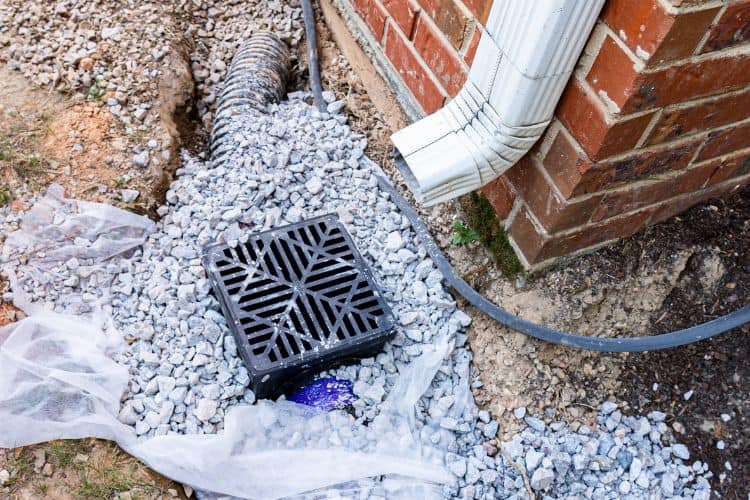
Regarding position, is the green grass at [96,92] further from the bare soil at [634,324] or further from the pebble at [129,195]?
the bare soil at [634,324]

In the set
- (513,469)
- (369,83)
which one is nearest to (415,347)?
(513,469)

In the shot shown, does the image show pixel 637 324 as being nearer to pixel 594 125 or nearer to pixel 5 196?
pixel 594 125

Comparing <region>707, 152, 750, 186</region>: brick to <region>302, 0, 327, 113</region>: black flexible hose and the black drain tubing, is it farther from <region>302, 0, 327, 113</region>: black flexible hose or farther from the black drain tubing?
<region>302, 0, 327, 113</region>: black flexible hose

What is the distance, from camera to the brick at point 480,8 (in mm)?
1465

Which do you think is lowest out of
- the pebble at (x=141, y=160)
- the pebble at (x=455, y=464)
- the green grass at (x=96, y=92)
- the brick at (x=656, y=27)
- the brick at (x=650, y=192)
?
the pebble at (x=455, y=464)

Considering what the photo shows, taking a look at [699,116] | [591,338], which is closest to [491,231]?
[591,338]

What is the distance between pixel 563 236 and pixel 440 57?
0.61 m

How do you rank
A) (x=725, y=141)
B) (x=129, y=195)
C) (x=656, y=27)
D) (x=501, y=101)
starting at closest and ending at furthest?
(x=656, y=27) → (x=501, y=101) → (x=725, y=141) → (x=129, y=195)

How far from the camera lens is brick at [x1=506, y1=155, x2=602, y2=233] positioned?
1.52 meters

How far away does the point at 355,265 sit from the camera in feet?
5.92

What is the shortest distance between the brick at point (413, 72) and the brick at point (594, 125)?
50cm

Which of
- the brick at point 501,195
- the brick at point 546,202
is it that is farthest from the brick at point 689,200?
the brick at point 501,195

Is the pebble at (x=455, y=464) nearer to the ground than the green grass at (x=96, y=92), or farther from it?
nearer to the ground

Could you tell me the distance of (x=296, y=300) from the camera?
1.72 meters
